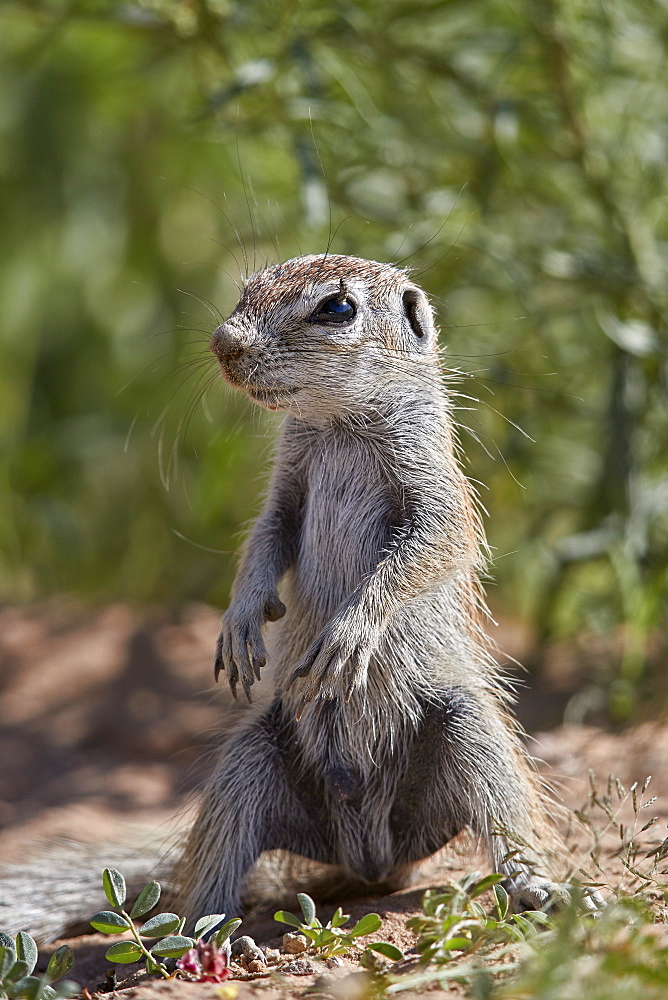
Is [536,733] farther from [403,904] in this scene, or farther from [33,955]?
[33,955]

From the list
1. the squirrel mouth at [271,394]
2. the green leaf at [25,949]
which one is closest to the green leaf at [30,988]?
the green leaf at [25,949]

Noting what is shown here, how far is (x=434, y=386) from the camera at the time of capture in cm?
307

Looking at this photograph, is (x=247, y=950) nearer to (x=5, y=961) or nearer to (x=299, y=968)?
(x=299, y=968)

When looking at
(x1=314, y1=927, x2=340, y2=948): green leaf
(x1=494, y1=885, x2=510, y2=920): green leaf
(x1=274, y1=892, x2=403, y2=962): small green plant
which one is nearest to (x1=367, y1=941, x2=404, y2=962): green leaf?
(x1=274, y1=892, x2=403, y2=962): small green plant

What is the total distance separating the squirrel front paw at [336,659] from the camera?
2.62 meters

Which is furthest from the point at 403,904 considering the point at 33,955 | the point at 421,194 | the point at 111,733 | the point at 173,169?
the point at 173,169

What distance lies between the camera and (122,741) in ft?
15.7

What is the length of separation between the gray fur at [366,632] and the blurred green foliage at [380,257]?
1.39 ft

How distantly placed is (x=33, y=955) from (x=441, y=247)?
127 inches

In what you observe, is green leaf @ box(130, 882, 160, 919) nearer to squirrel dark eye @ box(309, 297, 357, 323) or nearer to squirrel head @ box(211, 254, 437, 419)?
squirrel head @ box(211, 254, 437, 419)

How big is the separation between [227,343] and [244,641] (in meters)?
0.82

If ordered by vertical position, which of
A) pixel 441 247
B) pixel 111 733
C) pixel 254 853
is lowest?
pixel 111 733

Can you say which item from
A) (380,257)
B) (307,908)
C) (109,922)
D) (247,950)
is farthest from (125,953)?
(380,257)

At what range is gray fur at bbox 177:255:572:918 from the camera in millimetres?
2775
